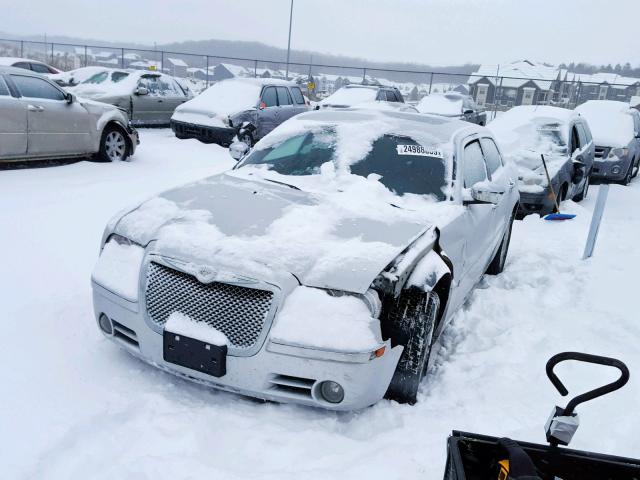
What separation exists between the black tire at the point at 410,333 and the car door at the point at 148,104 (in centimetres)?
1223

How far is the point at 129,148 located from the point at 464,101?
13708 millimetres

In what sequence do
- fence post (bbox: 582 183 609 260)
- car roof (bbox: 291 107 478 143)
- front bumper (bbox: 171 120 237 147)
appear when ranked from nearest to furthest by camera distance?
car roof (bbox: 291 107 478 143)
fence post (bbox: 582 183 609 260)
front bumper (bbox: 171 120 237 147)

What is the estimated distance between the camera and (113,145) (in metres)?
9.38

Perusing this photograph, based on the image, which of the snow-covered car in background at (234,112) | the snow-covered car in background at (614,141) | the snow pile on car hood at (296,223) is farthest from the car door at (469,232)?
the snow-covered car in background at (614,141)

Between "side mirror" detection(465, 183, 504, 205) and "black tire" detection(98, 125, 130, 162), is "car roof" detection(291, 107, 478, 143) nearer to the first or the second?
"side mirror" detection(465, 183, 504, 205)

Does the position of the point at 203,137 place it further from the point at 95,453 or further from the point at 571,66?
the point at 571,66

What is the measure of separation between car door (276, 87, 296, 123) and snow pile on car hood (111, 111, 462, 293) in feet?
30.5

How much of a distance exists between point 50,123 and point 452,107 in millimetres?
13956

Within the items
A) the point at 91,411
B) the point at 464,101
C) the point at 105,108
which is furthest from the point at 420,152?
the point at 464,101

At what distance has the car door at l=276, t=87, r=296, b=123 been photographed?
1329 cm

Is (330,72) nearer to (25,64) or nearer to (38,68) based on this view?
(38,68)

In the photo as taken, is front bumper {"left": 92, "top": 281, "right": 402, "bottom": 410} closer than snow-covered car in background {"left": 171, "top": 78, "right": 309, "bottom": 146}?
Yes

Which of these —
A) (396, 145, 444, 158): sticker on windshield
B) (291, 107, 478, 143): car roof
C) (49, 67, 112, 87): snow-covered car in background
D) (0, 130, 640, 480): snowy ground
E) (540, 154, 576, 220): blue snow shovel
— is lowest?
(0, 130, 640, 480): snowy ground

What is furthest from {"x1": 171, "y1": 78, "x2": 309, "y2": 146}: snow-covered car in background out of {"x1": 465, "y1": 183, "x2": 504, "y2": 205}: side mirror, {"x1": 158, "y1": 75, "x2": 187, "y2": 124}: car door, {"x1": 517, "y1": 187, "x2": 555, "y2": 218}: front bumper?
{"x1": 465, "y1": 183, "x2": 504, "y2": 205}: side mirror
